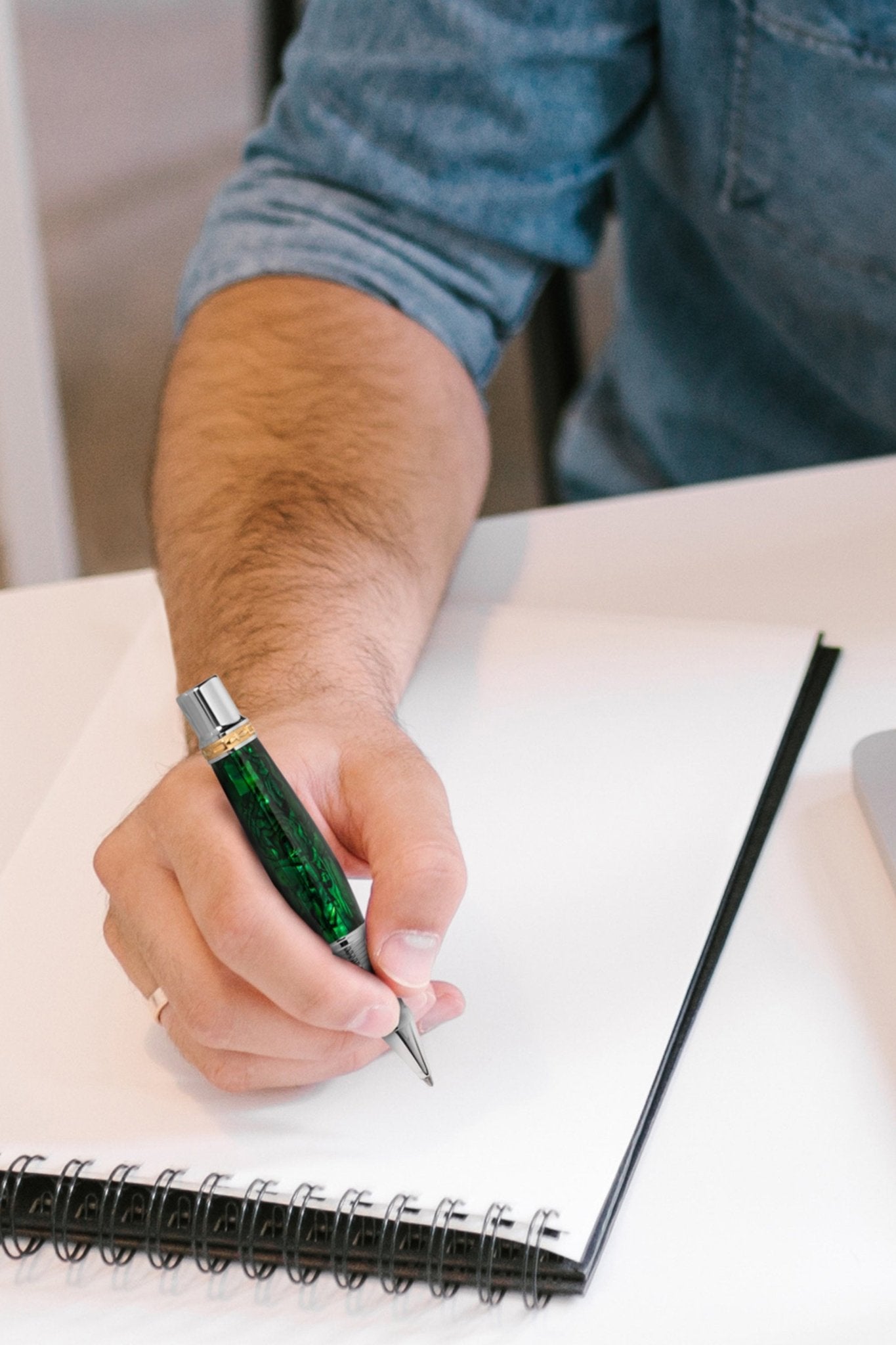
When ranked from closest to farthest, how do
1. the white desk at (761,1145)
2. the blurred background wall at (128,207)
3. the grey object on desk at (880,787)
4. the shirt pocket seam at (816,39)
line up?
the white desk at (761,1145) → the grey object on desk at (880,787) → the shirt pocket seam at (816,39) → the blurred background wall at (128,207)

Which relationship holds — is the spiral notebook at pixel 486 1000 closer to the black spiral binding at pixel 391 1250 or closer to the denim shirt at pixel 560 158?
the black spiral binding at pixel 391 1250

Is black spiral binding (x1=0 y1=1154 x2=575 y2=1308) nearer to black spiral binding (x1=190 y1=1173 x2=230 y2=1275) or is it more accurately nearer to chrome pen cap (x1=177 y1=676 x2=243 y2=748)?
black spiral binding (x1=190 y1=1173 x2=230 y2=1275)

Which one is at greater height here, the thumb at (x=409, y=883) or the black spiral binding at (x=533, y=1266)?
the thumb at (x=409, y=883)

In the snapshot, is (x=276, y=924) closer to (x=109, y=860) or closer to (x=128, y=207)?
(x=109, y=860)

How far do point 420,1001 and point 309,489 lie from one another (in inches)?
11.6

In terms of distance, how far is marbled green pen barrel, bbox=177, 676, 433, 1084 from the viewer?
1.30ft

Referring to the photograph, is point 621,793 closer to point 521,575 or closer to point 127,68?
point 521,575

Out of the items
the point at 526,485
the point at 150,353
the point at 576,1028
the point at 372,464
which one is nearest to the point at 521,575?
the point at 372,464

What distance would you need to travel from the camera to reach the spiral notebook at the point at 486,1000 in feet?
1.25

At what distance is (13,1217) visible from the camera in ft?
1.30

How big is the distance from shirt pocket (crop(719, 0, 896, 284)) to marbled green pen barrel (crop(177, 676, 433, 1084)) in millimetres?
507

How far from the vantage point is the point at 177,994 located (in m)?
0.42

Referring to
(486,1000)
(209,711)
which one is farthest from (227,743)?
(486,1000)

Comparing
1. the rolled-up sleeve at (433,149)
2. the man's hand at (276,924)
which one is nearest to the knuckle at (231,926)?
the man's hand at (276,924)
